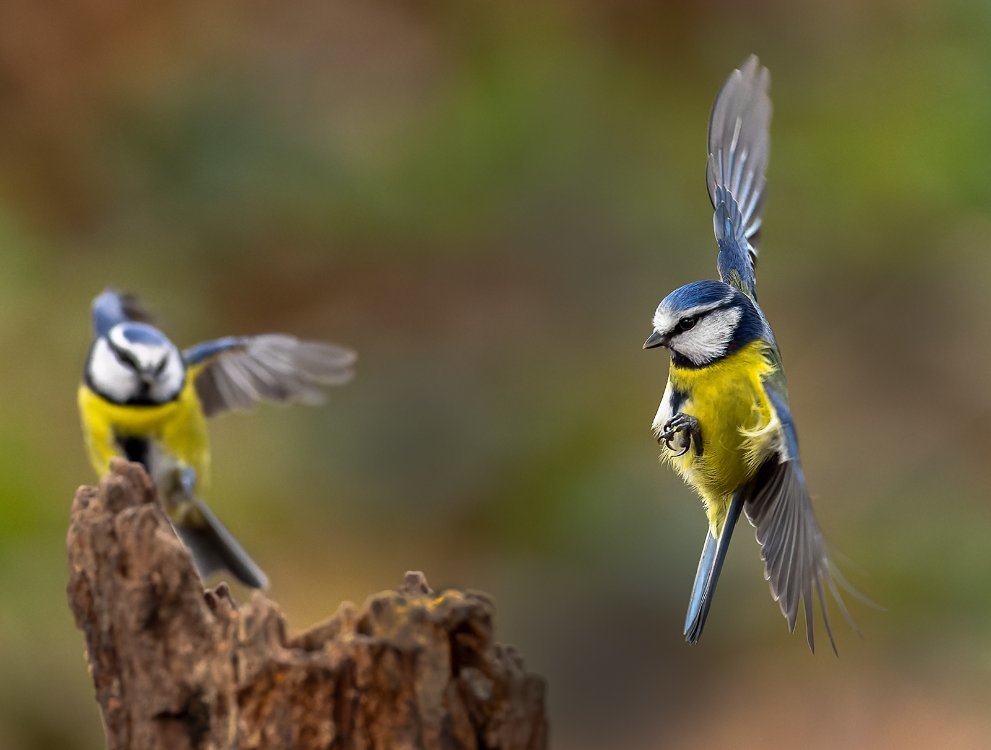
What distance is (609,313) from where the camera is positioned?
18.1 feet

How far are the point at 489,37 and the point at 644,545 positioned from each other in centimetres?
258

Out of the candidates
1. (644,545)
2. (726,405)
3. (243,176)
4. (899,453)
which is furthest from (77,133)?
(726,405)

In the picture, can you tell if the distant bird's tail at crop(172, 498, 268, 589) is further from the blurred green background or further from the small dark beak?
the small dark beak

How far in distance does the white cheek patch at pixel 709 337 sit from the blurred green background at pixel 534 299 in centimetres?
249

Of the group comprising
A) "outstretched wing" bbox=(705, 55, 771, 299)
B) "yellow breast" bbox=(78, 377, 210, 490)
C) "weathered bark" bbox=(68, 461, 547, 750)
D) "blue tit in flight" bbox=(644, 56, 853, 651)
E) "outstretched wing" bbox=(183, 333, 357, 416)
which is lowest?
"weathered bark" bbox=(68, 461, 547, 750)

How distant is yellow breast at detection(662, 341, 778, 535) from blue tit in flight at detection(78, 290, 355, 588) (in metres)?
1.42

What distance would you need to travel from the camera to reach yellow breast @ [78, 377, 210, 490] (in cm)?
304

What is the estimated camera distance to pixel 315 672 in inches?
55.9

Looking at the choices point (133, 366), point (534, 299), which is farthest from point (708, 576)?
point (534, 299)

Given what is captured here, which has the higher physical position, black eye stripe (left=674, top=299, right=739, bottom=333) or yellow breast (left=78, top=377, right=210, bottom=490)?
yellow breast (left=78, top=377, right=210, bottom=490)

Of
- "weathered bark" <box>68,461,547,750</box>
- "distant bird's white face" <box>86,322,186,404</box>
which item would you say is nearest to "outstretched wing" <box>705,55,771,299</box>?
"weathered bark" <box>68,461,547,750</box>

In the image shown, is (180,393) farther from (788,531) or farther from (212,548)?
(788,531)

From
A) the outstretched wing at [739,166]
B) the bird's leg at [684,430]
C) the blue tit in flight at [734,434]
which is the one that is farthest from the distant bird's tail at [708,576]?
the outstretched wing at [739,166]

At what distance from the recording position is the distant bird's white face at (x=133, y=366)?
9.73 ft
